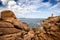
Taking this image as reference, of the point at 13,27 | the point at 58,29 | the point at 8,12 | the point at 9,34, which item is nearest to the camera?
the point at 9,34

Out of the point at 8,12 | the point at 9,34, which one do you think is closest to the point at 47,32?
the point at 8,12

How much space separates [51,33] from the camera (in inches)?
1469

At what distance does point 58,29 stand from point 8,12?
48.0ft

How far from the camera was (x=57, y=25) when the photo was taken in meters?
37.1

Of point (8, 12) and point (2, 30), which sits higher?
point (8, 12)

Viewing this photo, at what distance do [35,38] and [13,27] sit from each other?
13877 mm

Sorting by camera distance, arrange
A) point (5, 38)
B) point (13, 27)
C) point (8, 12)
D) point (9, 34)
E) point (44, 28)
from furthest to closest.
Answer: point (44, 28), point (8, 12), point (13, 27), point (9, 34), point (5, 38)

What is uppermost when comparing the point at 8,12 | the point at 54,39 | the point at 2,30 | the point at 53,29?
the point at 8,12

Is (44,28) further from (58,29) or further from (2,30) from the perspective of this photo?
(2,30)

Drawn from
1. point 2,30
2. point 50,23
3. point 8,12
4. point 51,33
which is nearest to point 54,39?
point 51,33

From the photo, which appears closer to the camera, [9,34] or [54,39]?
[9,34]

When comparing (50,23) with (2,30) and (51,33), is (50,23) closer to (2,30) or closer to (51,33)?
(51,33)

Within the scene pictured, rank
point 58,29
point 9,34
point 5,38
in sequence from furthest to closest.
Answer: point 58,29 → point 9,34 → point 5,38

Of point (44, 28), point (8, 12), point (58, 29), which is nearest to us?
point (8, 12)
